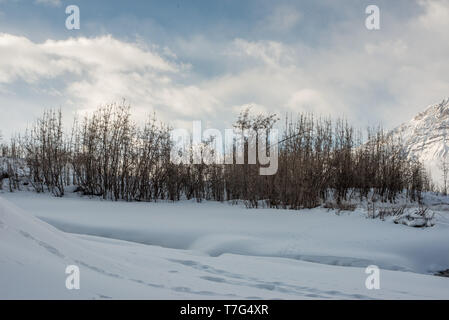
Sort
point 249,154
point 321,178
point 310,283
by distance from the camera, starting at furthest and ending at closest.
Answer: point 249,154, point 321,178, point 310,283

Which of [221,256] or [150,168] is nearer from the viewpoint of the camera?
[221,256]

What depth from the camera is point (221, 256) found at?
257cm

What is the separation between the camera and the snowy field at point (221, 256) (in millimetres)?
1144

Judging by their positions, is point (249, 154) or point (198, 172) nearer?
point (249, 154)

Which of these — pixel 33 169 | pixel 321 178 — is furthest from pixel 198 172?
pixel 33 169

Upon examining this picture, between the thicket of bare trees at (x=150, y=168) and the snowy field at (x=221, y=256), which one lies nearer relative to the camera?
the snowy field at (x=221, y=256)

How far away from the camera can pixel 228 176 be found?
24.4 ft

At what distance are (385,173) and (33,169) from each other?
10.0 m

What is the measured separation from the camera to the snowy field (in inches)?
45.0

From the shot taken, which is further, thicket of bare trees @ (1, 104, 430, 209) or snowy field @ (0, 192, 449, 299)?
thicket of bare trees @ (1, 104, 430, 209)
